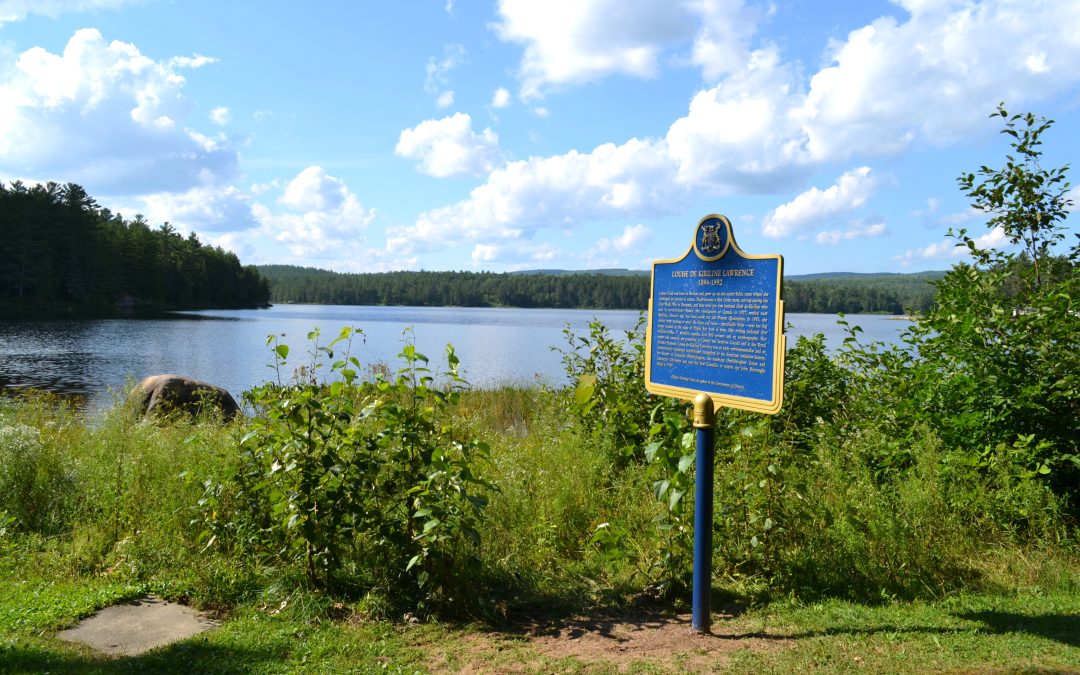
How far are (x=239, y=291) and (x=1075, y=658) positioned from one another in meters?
108

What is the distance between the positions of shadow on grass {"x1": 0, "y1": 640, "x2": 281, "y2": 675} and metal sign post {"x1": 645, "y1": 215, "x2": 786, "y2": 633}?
2.60 meters

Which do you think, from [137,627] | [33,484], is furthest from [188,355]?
[137,627]

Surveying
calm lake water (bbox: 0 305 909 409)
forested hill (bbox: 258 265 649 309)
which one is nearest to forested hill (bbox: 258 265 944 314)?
forested hill (bbox: 258 265 649 309)

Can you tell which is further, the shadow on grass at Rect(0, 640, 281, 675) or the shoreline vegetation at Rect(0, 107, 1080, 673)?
the shoreline vegetation at Rect(0, 107, 1080, 673)

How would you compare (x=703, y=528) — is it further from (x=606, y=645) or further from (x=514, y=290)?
(x=514, y=290)

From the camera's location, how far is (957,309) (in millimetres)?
6062

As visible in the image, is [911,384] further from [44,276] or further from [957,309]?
[44,276]

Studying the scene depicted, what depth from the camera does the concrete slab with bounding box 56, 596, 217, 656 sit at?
426 cm

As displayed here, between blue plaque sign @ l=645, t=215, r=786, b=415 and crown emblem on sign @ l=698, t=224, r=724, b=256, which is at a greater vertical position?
crown emblem on sign @ l=698, t=224, r=724, b=256

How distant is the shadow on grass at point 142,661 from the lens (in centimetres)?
381

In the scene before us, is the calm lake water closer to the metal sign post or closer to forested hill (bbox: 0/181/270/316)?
the metal sign post

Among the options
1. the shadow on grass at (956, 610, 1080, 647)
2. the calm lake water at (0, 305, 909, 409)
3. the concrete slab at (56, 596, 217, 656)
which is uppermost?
the shadow on grass at (956, 610, 1080, 647)

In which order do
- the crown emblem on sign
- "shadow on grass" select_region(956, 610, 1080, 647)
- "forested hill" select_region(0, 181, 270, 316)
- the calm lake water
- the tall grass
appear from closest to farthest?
"shadow on grass" select_region(956, 610, 1080, 647), the crown emblem on sign, the tall grass, the calm lake water, "forested hill" select_region(0, 181, 270, 316)

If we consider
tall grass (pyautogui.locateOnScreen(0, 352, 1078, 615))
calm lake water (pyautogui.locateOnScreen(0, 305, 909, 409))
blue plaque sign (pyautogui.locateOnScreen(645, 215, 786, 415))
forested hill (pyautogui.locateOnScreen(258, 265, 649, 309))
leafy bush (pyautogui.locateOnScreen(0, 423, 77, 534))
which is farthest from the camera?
forested hill (pyautogui.locateOnScreen(258, 265, 649, 309))
